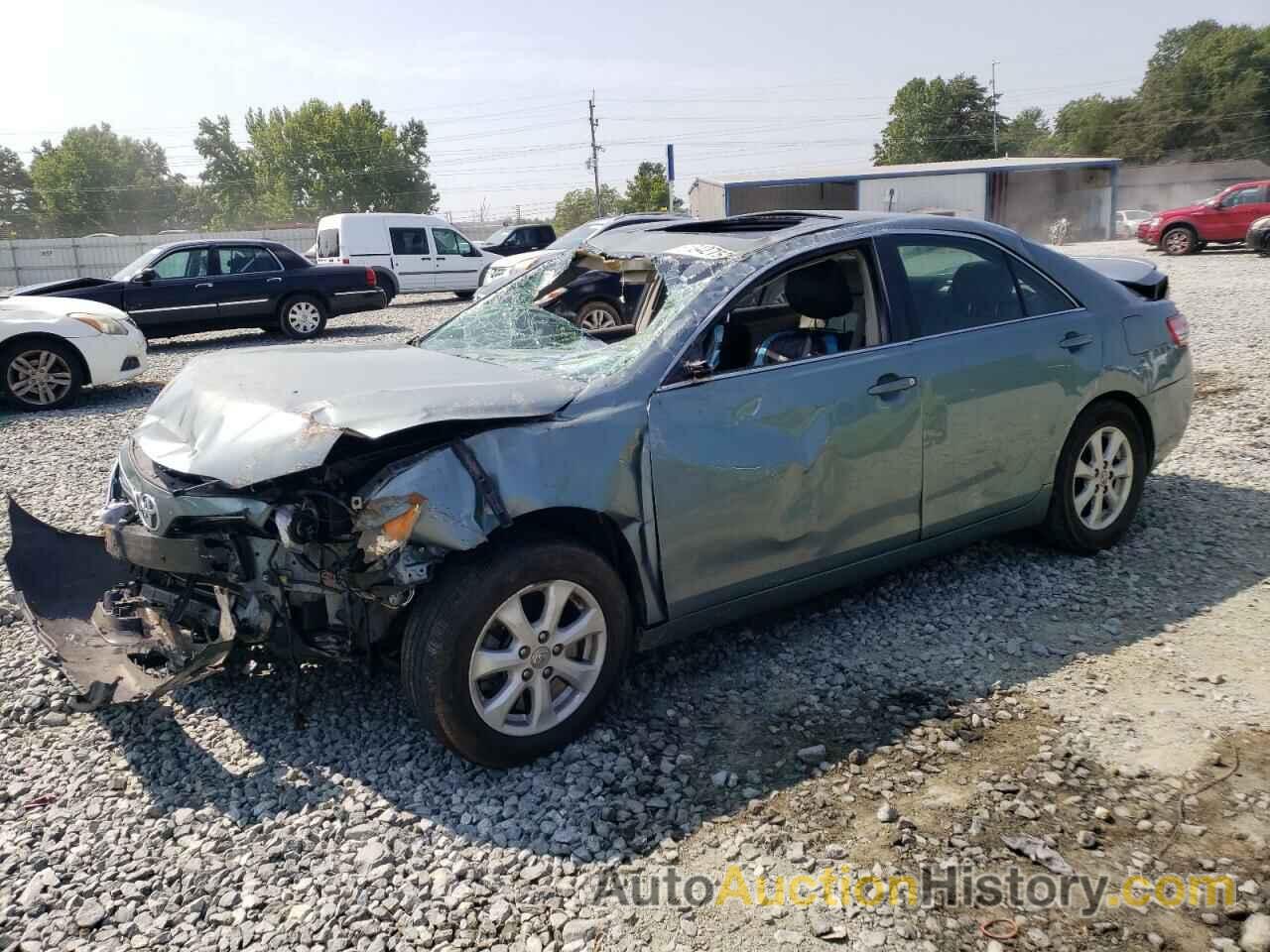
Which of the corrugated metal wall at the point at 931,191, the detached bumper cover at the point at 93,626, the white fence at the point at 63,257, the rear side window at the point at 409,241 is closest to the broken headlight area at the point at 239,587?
the detached bumper cover at the point at 93,626

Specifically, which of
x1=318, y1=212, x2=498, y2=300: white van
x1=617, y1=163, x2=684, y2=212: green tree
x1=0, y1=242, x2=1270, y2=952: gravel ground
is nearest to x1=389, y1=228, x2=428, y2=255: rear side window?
x1=318, y1=212, x2=498, y2=300: white van

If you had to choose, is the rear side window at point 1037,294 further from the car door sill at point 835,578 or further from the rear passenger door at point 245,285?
the rear passenger door at point 245,285

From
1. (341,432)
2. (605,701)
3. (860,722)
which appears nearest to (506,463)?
(341,432)

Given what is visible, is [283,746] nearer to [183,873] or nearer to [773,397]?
[183,873]

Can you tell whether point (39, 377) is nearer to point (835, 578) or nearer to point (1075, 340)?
point (835, 578)

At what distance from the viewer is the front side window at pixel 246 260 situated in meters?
14.7

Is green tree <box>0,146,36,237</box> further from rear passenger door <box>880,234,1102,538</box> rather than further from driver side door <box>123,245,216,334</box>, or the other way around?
rear passenger door <box>880,234,1102,538</box>

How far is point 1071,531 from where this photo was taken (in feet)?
15.3

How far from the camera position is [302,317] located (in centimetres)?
1526

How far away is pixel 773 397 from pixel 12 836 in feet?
9.35

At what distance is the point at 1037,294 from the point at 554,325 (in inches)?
88.6

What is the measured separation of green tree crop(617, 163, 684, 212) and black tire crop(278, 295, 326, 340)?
42.1 metres

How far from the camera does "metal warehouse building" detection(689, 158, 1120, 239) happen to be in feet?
145

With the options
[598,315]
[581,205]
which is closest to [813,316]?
[598,315]
